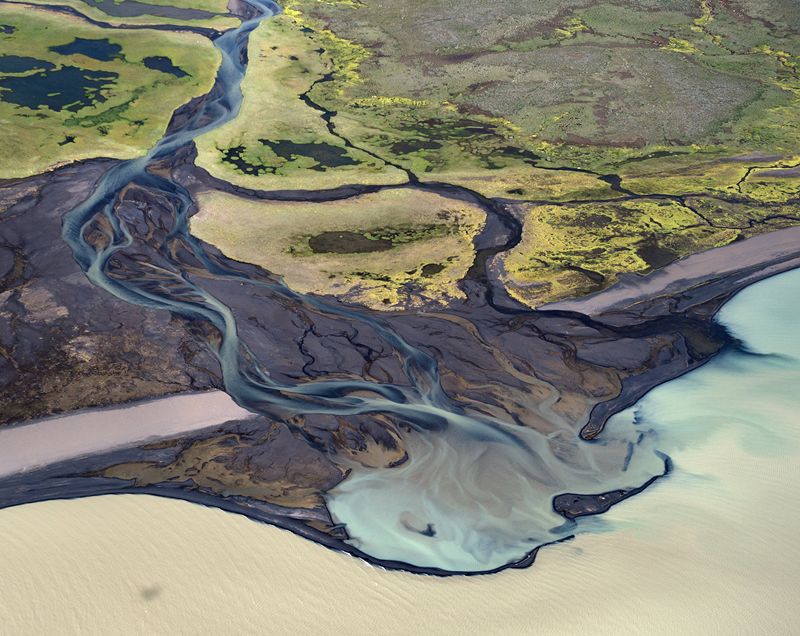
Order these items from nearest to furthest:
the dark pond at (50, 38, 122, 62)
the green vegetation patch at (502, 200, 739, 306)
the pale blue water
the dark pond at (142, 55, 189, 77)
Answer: the pale blue water
the green vegetation patch at (502, 200, 739, 306)
the dark pond at (142, 55, 189, 77)
the dark pond at (50, 38, 122, 62)

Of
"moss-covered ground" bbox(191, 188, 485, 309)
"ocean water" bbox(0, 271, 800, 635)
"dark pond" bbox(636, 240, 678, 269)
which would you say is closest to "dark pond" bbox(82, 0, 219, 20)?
"moss-covered ground" bbox(191, 188, 485, 309)

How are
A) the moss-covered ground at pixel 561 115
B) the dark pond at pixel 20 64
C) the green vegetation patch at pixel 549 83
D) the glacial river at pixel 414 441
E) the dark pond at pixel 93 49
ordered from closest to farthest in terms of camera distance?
the glacial river at pixel 414 441, the moss-covered ground at pixel 561 115, the green vegetation patch at pixel 549 83, the dark pond at pixel 20 64, the dark pond at pixel 93 49

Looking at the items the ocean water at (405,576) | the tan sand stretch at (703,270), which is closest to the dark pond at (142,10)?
the tan sand stretch at (703,270)

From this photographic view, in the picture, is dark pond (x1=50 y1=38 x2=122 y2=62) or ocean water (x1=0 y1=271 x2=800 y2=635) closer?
ocean water (x1=0 y1=271 x2=800 y2=635)

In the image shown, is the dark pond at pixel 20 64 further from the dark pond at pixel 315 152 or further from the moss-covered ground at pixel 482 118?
the dark pond at pixel 315 152

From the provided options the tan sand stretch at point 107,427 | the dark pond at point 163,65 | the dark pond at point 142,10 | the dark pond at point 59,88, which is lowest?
the tan sand stretch at point 107,427

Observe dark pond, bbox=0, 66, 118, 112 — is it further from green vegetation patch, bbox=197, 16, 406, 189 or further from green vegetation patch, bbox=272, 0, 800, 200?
green vegetation patch, bbox=272, 0, 800, 200

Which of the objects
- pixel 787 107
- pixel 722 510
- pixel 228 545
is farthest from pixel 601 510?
pixel 787 107
